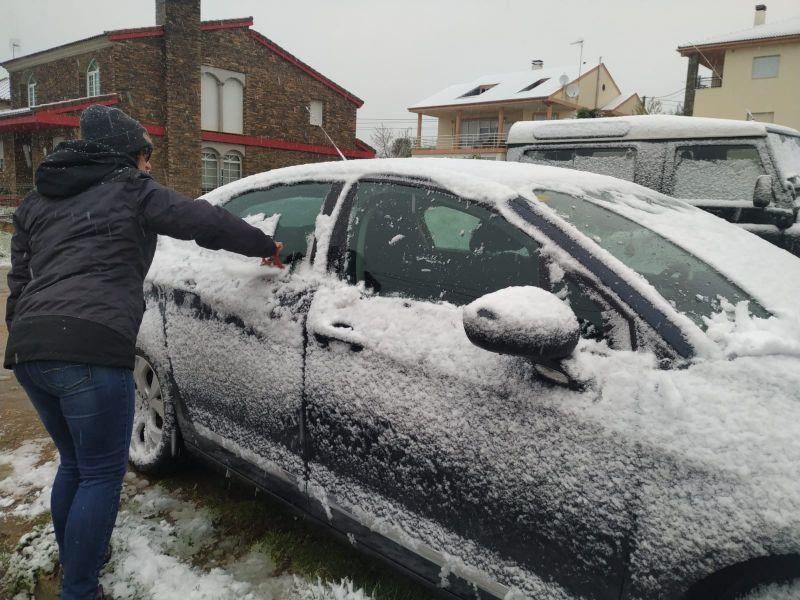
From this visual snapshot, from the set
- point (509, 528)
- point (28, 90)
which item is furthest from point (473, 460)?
point (28, 90)

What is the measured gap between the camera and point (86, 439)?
1.92 m

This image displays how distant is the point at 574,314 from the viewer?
152 cm

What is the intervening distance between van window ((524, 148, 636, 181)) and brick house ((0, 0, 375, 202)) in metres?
16.9

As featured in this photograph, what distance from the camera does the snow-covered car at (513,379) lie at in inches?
52.7

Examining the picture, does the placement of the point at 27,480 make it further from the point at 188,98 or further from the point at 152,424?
the point at 188,98

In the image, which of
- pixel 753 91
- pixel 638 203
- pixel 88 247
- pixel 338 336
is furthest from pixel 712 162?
pixel 753 91

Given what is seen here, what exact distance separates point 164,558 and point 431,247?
1648 mm

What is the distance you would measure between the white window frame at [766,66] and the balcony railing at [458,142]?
12.4m

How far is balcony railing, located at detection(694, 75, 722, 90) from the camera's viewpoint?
26062mm

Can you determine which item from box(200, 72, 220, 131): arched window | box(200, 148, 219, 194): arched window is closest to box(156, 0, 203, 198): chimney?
box(200, 72, 220, 131): arched window

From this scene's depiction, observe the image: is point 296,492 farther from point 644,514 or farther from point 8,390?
point 8,390

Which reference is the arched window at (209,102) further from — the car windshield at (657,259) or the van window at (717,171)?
the car windshield at (657,259)

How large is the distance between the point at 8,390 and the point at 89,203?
10.4 ft

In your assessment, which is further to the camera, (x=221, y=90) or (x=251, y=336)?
(x=221, y=90)
